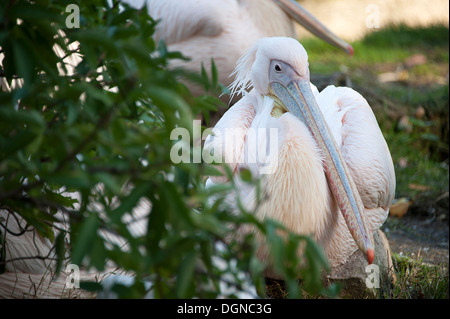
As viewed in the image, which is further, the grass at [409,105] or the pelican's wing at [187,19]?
the pelican's wing at [187,19]

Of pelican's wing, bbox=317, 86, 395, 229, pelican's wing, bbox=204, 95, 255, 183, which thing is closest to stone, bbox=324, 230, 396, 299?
pelican's wing, bbox=317, 86, 395, 229

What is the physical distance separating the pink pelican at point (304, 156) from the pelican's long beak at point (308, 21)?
1408 millimetres

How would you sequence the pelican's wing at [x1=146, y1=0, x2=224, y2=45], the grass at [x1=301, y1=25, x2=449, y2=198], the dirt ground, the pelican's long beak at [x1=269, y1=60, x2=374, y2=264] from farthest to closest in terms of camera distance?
the grass at [x1=301, y1=25, x2=449, y2=198]
the pelican's wing at [x1=146, y1=0, x2=224, y2=45]
the dirt ground
the pelican's long beak at [x1=269, y1=60, x2=374, y2=264]

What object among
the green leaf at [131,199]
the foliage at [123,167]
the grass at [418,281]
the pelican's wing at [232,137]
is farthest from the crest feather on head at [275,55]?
the green leaf at [131,199]

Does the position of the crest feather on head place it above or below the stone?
above

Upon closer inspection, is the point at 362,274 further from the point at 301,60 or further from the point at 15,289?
the point at 15,289

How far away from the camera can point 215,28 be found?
3.59m

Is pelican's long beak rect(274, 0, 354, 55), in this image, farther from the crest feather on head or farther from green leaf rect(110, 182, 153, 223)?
green leaf rect(110, 182, 153, 223)

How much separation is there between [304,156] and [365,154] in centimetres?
34

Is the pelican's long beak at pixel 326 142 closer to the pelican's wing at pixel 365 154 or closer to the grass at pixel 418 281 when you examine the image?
the pelican's wing at pixel 365 154

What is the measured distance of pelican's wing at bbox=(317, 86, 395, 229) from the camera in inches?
94.6

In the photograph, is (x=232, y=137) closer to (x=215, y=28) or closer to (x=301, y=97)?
(x=301, y=97)

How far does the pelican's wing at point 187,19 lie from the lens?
141 inches

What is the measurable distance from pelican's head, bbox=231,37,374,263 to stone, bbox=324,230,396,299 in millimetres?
195
